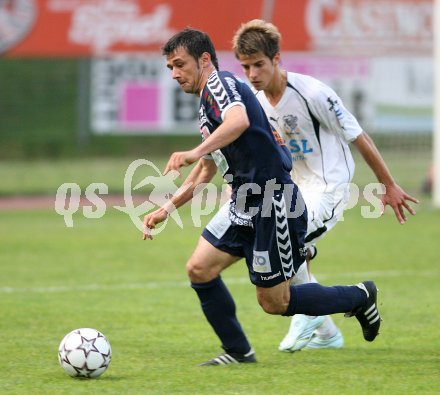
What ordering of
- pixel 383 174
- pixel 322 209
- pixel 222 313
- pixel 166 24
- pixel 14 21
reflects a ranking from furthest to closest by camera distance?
pixel 166 24 → pixel 14 21 → pixel 322 209 → pixel 383 174 → pixel 222 313

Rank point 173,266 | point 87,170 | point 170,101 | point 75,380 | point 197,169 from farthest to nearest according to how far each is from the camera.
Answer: point 87,170 → point 170,101 → point 173,266 → point 197,169 → point 75,380

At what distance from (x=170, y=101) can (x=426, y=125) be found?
5172mm

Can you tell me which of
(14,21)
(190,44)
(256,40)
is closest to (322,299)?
(256,40)

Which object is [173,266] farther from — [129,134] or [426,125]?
[426,125]

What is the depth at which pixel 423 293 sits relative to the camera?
943cm

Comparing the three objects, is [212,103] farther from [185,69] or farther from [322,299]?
[322,299]

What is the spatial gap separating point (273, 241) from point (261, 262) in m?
0.14

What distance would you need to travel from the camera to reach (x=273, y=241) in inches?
235

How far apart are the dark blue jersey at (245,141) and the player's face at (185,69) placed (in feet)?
0.43

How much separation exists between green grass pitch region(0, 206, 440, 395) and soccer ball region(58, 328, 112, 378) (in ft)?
0.21

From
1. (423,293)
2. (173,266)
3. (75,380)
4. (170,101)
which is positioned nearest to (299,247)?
(75,380)

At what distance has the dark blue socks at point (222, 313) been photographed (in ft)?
21.0

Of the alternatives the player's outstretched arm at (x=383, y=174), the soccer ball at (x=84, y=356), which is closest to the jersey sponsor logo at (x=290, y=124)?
the player's outstretched arm at (x=383, y=174)

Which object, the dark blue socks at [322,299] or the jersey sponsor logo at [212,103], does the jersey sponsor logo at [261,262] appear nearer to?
the dark blue socks at [322,299]
